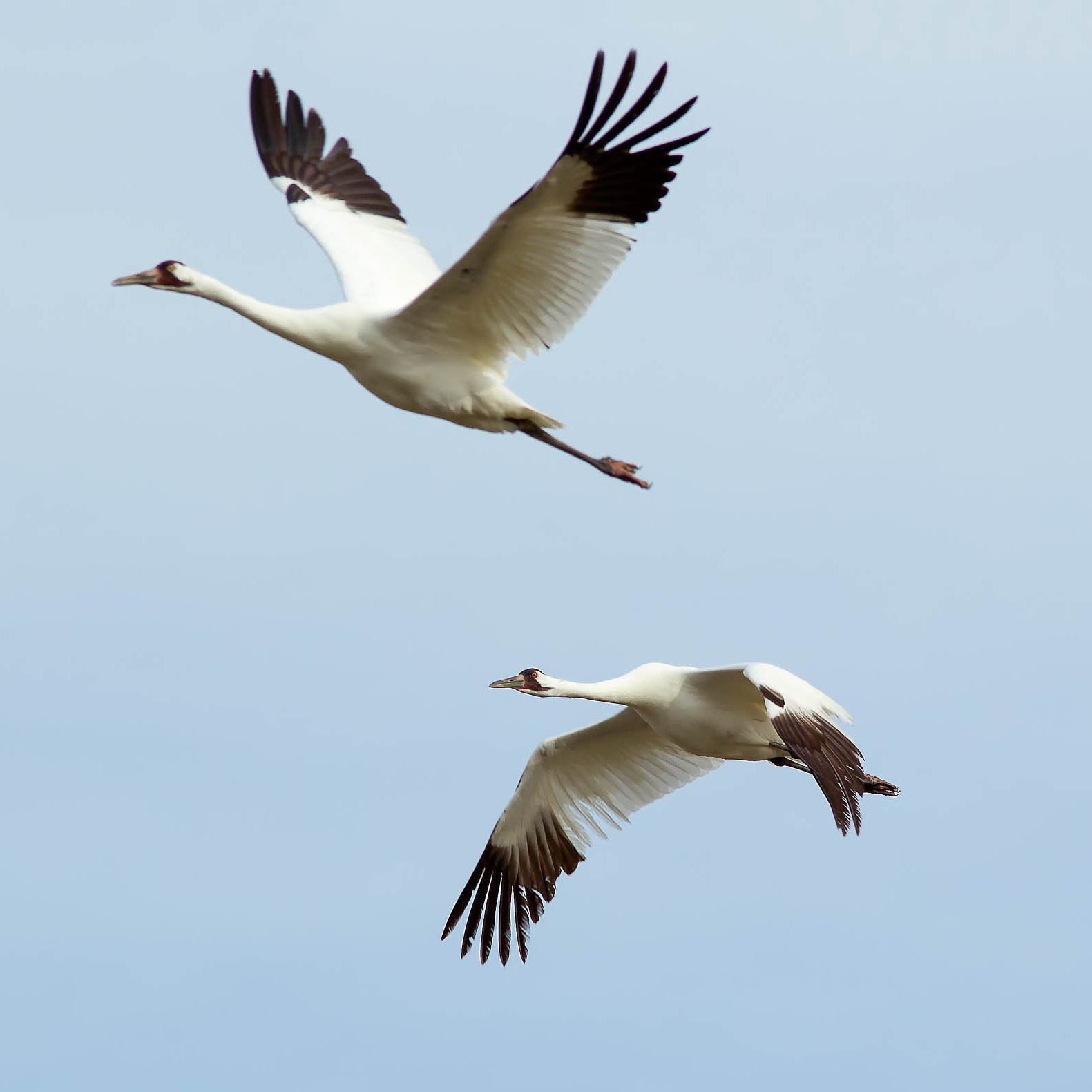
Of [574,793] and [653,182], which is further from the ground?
[653,182]

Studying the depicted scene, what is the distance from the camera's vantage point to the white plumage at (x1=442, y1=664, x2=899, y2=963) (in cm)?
1322

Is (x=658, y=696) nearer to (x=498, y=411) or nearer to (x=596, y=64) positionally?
(x=498, y=411)

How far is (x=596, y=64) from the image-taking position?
38.7ft

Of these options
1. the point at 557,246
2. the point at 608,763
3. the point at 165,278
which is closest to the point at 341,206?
the point at 165,278

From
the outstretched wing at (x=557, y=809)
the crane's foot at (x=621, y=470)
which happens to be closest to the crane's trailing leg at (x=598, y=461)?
the crane's foot at (x=621, y=470)

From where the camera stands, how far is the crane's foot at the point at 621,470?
14.1 m

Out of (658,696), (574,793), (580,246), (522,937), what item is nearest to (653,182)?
(580,246)

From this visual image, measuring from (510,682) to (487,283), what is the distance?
107 inches

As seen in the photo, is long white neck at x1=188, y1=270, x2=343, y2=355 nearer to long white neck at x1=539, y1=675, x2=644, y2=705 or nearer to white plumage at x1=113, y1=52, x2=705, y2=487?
white plumage at x1=113, y1=52, x2=705, y2=487

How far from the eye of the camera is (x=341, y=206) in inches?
635

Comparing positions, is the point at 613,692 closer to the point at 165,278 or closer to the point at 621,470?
the point at 621,470

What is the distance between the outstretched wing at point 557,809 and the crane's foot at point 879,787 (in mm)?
1012

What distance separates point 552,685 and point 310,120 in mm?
5384

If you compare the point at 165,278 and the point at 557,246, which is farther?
the point at 165,278
